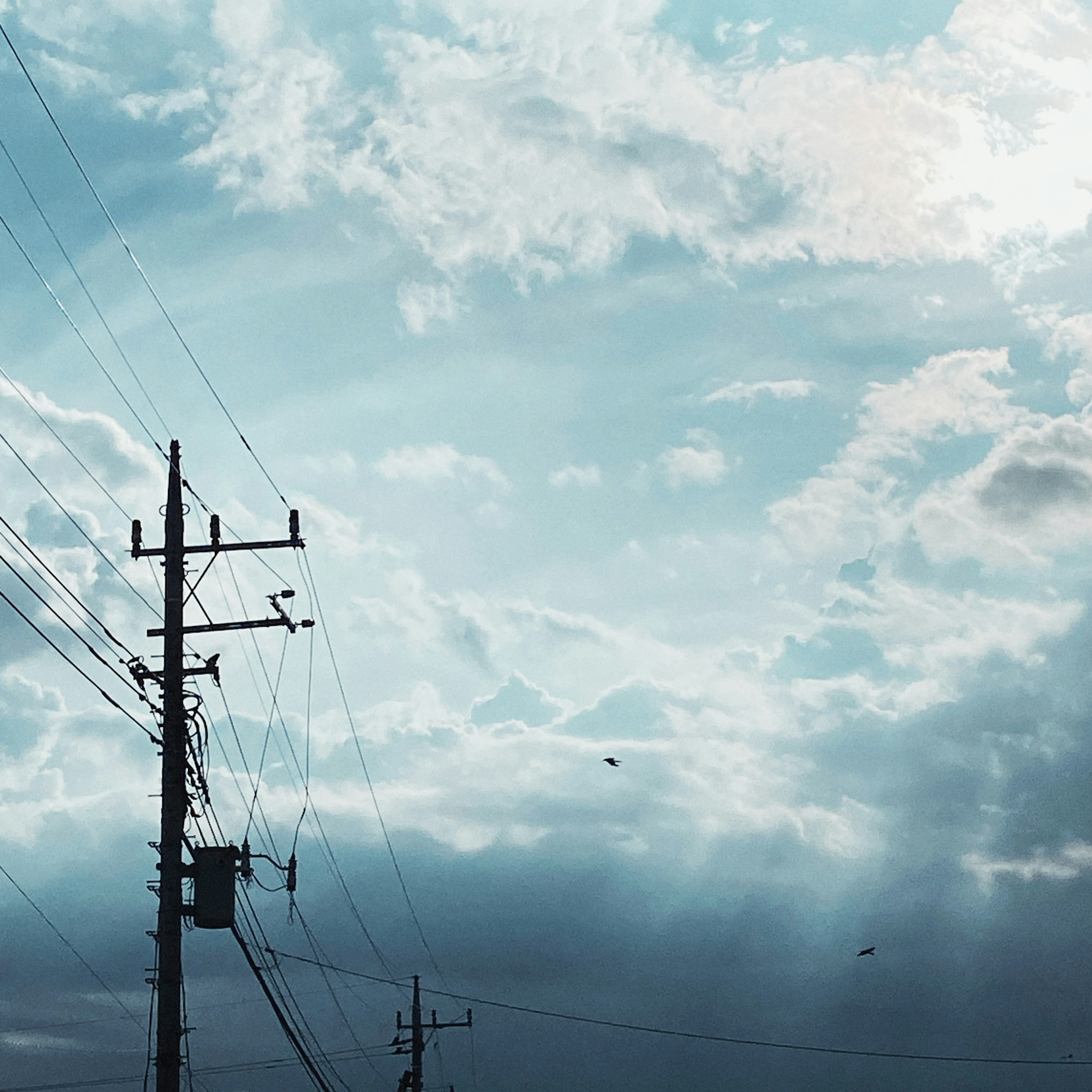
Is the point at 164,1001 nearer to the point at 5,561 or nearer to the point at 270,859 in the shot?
the point at 270,859

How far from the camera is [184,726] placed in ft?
90.4

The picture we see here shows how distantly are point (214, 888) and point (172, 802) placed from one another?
6.97 ft

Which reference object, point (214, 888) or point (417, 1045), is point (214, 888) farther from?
point (417, 1045)

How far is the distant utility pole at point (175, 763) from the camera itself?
82.9 ft

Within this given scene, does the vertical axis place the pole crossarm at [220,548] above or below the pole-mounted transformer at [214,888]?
above

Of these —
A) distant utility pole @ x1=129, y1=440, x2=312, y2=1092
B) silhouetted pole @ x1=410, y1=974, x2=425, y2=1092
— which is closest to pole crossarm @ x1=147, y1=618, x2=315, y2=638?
distant utility pole @ x1=129, y1=440, x2=312, y2=1092

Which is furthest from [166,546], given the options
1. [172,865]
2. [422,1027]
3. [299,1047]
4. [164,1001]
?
[422,1027]

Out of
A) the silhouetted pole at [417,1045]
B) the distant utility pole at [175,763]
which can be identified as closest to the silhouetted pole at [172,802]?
the distant utility pole at [175,763]

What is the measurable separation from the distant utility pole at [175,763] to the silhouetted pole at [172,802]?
1 centimetres

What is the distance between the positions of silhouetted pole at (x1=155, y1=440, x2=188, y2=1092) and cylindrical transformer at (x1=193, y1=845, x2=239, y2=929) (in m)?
1.52

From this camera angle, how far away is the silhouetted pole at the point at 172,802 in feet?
82.6

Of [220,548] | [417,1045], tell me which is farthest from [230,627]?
[417,1045]

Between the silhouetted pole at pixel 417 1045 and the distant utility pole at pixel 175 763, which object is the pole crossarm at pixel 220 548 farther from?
the silhouetted pole at pixel 417 1045

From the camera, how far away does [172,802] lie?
88.0ft
